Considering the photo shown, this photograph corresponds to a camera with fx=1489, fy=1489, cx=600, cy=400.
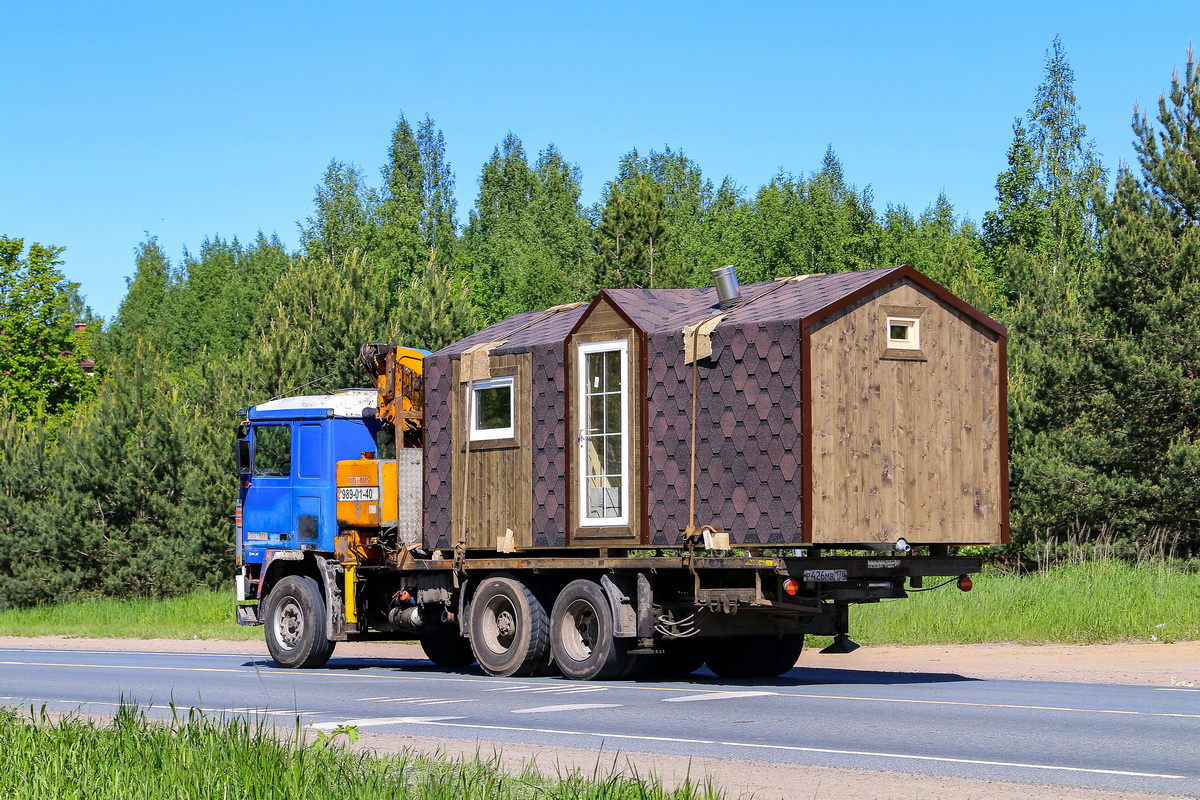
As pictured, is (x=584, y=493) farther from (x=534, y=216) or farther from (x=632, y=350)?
(x=534, y=216)

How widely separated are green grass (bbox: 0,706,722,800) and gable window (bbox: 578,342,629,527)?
7.24 metres

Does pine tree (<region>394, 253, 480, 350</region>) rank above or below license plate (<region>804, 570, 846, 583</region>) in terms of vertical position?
above

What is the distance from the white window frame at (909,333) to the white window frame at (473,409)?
4680mm

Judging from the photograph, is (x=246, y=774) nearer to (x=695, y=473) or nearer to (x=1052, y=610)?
(x=695, y=473)

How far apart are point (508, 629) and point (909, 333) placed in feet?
18.8

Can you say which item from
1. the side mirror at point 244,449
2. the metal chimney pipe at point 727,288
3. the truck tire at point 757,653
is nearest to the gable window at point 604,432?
the metal chimney pipe at point 727,288

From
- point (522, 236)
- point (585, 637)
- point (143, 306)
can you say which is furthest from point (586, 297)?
point (143, 306)

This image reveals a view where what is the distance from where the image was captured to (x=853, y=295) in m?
15.1

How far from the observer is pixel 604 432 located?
652 inches

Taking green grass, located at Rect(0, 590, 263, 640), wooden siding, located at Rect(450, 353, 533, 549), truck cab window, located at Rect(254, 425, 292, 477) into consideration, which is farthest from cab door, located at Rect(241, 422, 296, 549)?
green grass, located at Rect(0, 590, 263, 640)

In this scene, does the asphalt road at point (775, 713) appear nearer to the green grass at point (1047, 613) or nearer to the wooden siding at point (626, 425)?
the wooden siding at point (626, 425)

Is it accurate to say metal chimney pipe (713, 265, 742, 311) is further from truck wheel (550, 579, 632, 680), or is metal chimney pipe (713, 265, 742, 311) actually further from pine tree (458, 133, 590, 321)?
pine tree (458, 133, 590, 321)

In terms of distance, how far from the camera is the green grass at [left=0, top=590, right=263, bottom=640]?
30.6 metres

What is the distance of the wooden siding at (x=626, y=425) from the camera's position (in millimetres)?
16062
